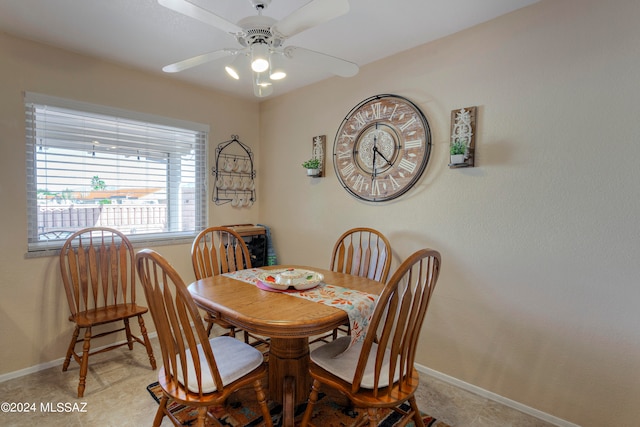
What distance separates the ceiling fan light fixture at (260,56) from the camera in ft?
4.86

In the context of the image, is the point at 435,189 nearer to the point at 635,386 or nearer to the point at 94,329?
the point at 635,386

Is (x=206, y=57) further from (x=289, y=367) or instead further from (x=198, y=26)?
(x=289, y=367)

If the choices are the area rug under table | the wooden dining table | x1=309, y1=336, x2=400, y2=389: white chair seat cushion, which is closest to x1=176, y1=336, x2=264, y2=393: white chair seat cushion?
the wooden dining table

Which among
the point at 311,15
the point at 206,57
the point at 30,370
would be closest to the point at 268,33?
the point at 311,15

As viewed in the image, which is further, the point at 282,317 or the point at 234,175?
the point at 234,175

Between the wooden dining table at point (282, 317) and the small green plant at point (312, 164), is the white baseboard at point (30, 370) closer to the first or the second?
the wooden dining table at point (282, 317)

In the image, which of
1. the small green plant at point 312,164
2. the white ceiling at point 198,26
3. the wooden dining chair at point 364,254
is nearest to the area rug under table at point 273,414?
the wooden dining chair at point 364,254

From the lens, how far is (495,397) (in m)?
1.96

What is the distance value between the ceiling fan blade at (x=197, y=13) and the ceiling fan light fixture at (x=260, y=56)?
109 millimetres

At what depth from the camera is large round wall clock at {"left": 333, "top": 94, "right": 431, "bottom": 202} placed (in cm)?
227

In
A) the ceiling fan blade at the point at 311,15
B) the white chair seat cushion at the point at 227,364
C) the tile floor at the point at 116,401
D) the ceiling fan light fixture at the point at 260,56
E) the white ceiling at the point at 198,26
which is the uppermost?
the white ceiling at the point at 198,26

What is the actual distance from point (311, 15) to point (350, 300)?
1.30m

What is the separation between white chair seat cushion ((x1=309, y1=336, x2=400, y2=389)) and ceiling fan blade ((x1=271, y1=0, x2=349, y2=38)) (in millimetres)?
1520

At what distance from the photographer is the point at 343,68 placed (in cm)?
171
